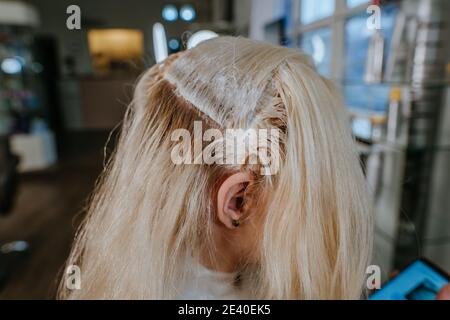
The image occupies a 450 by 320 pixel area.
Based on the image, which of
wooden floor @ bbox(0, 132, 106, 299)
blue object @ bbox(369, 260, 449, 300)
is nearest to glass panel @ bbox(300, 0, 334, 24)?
blue object @ bbox(369, 260, 449, 300)

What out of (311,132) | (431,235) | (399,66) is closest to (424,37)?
(399,66)

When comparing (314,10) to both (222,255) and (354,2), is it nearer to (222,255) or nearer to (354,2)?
(354,2)

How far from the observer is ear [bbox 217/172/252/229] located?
40cm

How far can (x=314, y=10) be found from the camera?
534mm

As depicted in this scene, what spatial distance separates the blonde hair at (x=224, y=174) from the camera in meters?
0.38

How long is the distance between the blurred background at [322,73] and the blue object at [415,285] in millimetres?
49

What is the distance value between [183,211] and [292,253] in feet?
0.50

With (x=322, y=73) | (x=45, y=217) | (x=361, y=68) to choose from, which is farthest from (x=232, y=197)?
(x=45, y=217)

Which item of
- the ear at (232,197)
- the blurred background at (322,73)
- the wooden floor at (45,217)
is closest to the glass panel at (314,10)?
the blurred background at (322,73)

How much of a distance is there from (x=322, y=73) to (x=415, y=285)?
0.36 meters

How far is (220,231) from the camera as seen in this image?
46cm

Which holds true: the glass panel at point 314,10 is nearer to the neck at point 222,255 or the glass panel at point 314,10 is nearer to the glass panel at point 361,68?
the glass panel at point 361,68

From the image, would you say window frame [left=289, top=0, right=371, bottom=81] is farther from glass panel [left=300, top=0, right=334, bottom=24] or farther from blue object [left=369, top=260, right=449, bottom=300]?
blue object [left=369, top=260, right=449, bottom=300]
